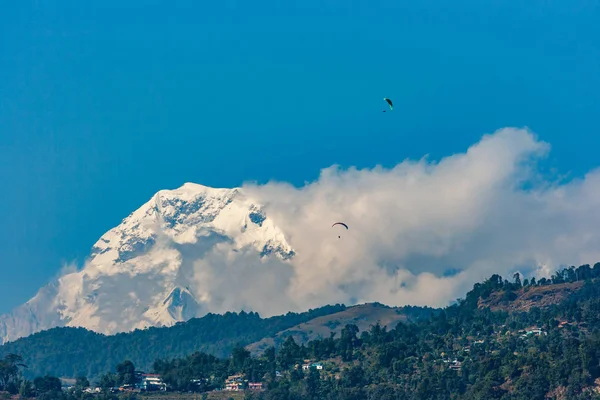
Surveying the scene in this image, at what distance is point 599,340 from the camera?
176375 millimetres

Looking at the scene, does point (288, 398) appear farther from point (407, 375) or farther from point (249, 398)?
point (407, 375)

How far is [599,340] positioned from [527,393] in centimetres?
1607

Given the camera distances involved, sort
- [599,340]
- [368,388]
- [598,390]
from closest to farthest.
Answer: [598,390] → [599,340] → [368,388]

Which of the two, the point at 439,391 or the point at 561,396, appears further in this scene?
the point at 439,391

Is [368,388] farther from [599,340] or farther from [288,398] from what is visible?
[599,340]

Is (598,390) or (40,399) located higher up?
(40,399)

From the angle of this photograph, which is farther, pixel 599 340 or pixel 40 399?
pixel 40 399

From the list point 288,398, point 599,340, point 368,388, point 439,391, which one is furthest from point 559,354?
point 288,398

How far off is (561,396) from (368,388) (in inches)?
1554

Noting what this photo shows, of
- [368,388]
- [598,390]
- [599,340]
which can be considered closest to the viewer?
[598,390]

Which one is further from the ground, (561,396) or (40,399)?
(40,399)

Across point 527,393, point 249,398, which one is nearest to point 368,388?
point 249,398

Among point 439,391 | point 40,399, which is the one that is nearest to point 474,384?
point 439,391

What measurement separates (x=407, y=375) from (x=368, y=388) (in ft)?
29.1
